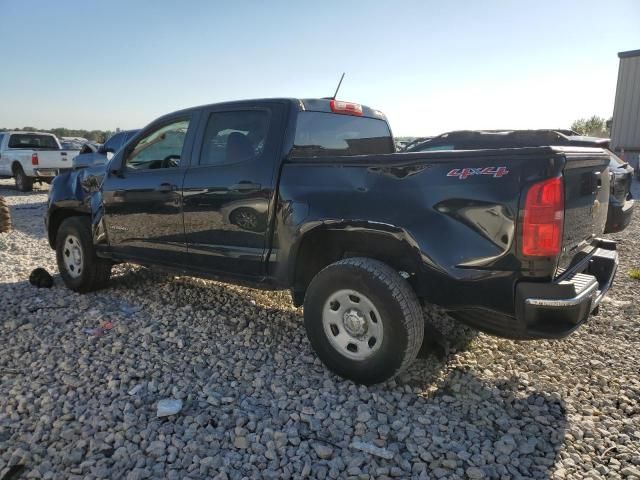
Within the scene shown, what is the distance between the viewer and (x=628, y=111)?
61.4ft

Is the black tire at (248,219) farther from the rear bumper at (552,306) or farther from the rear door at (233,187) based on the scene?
the rear bumper at (552,306)

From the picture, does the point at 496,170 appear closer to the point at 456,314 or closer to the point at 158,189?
the point at 456,314

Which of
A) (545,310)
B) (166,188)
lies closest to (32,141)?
(166,188)

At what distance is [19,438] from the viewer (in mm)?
2682

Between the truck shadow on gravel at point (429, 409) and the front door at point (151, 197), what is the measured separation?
1.01 m

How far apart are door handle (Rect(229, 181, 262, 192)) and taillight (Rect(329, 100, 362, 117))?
988 mm

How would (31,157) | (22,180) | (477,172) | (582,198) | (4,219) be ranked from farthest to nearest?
(22,180)
(31,157)
(4,219)
(582,198)
(477,172)

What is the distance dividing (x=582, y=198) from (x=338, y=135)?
196 cm

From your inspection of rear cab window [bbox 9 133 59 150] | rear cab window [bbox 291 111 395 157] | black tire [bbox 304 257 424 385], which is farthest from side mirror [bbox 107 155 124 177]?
rear cab window [bbox 9 133 59 150]

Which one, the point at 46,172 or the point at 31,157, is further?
the point at 46,172

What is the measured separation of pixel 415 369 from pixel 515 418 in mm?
749

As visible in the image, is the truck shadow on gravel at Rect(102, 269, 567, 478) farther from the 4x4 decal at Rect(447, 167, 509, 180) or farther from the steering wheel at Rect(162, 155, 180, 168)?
the steering wheel at Rect(162, 155, 180, 168)

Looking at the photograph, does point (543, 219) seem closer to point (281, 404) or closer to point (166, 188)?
point (281, 404)

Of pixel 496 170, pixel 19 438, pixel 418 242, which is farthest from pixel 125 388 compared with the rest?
pixel 496 170
